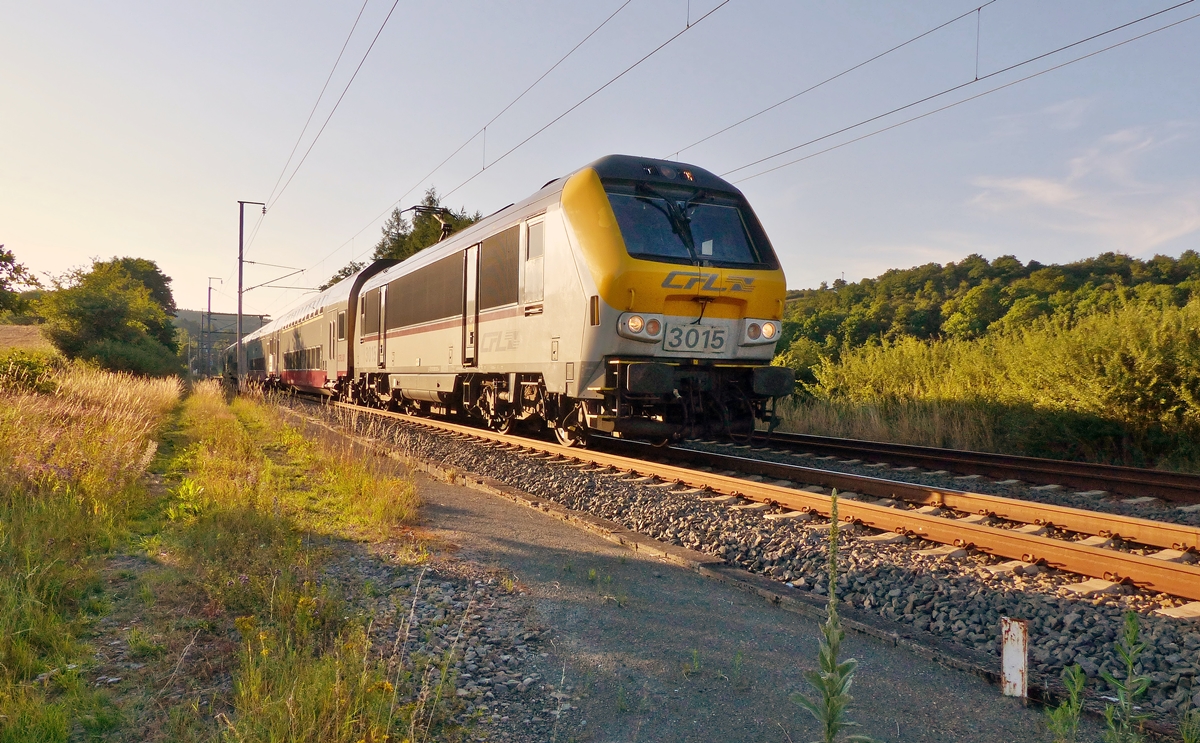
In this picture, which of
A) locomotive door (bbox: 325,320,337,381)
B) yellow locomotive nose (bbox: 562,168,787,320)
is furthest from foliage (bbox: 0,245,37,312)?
yellow locomotive nose (bbox: 562,168,787,320)

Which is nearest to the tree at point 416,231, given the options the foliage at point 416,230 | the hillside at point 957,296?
the foliage at point 416,230

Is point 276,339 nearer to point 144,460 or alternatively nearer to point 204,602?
point 144,460

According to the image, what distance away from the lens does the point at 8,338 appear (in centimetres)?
4069

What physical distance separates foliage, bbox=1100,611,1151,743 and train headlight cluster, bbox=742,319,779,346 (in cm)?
562

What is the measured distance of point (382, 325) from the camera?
17406 millimetres

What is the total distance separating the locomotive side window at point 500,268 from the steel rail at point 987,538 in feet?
10.4

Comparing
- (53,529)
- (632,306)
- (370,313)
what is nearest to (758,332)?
(632,306)

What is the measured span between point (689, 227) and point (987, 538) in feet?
16.1

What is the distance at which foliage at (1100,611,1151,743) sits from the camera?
189 centimetres

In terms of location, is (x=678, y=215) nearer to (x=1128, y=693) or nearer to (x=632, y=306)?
(x=632, y=306)

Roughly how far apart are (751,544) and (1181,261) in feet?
102

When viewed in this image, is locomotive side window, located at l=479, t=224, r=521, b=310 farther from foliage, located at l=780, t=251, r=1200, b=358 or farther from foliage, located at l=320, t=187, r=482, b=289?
foliage, located at l=320, t=187, r=482, b=289

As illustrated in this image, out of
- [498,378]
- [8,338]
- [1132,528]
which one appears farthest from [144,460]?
[8,338]

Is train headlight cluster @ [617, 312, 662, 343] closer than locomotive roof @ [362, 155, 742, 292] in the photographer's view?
Yes
